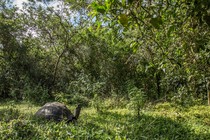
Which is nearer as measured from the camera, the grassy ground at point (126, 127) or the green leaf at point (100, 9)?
the green leaf at point (100, 9)

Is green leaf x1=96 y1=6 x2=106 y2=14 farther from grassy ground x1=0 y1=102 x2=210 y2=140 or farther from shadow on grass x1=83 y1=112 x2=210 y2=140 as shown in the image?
shadow on grass x1=83 y1=112 x2=210 y2=140

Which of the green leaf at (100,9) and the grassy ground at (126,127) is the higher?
the green leaf at (100,9)

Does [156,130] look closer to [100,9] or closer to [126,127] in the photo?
[126,127]

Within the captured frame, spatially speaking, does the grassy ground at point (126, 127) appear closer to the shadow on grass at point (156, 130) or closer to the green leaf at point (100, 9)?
the shadow on grass at point (156, 130)

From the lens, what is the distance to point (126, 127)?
4.57 m

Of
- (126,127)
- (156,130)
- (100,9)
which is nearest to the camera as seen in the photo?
Result: (100,9)

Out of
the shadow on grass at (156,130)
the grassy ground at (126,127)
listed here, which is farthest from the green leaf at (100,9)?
the shadow on grass at (156,130)

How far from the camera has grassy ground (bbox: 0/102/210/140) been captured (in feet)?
11.6

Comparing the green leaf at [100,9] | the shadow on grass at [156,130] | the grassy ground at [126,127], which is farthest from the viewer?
the shadow on grass at [156,130]

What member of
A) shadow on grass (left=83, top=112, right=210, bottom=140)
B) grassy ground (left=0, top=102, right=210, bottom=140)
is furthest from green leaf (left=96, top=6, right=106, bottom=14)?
shadow on grass (left=83, top=112, right=210, bottom=140)

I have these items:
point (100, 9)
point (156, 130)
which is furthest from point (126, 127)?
point (100, 9)

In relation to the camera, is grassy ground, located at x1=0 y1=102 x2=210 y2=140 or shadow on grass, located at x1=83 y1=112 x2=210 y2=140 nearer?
grassy ground, located at x1=0 y1=102 x2=210 y2=140

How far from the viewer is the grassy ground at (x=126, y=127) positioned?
3.55 metres

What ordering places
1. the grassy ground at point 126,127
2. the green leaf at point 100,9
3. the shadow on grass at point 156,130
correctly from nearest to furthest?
the green leaf at point 100,9 → the grassy ground at point 126,127 → the shadow on grass at point 156,130
